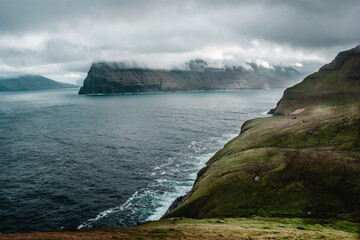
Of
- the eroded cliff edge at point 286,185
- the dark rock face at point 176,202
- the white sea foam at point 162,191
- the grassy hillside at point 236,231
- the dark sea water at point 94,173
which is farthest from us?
the dark rock face at point 176,202

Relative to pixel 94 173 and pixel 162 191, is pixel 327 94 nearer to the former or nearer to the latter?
pixel 162 191

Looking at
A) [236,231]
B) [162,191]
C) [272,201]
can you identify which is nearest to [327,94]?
[272,201]

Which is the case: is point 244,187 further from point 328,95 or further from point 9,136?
point 328,95

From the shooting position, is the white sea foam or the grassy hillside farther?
the white sea foam

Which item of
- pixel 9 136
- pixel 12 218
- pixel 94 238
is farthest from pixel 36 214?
pixel 9 136

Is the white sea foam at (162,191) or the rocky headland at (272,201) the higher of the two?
the rocky headland at (272,201)

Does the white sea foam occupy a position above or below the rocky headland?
below

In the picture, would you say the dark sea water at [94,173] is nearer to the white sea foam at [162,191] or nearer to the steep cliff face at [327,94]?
the white sea foam at [162,191]

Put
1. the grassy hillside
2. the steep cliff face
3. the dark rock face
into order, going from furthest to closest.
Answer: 1. the steep cliff face
2. the dark rock face
3. the grassy hillside

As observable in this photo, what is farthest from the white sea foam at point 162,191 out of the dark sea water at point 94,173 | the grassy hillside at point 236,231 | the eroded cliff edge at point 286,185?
the grassy hillside at point 236,231

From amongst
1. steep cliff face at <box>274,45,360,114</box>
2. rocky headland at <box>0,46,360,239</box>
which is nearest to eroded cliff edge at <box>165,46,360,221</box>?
rocky headland at <box>0,46,360,239</box>

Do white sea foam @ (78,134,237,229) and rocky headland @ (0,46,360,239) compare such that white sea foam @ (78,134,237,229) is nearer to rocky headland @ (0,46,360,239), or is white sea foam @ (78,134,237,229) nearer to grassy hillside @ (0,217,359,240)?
rocky headland @ (0,46,360,239)

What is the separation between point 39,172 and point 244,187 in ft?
218

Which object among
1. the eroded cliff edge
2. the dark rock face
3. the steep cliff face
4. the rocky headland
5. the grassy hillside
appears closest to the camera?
the grassy hillside
